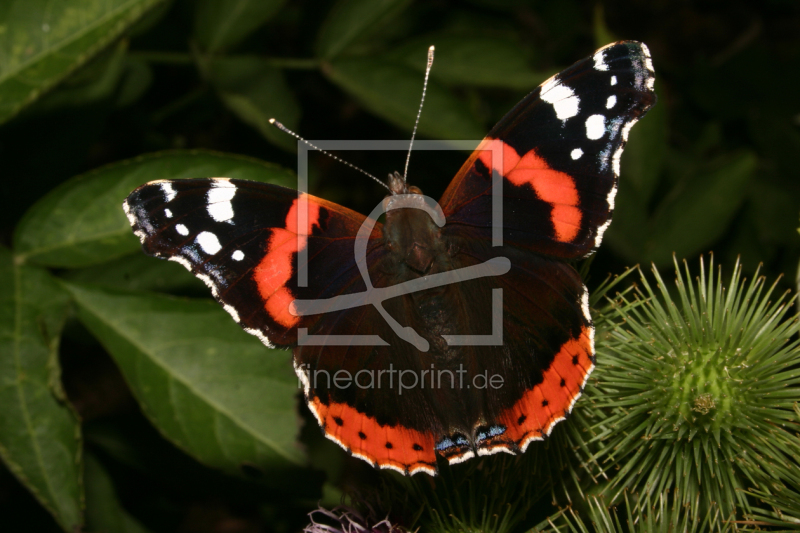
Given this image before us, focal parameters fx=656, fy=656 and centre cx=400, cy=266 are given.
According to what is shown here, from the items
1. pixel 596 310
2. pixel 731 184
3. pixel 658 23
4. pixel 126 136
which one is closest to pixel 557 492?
pixel 596 310

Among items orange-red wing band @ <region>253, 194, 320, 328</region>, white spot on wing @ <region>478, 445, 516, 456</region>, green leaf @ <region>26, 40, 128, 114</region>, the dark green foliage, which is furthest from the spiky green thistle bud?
green leaf @ <region>26, 40, 128, 114</region>

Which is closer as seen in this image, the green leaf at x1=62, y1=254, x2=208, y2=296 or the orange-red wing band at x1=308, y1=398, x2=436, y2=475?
the orange-red wing band at x1=308, y1=398, x2=436, y2=475

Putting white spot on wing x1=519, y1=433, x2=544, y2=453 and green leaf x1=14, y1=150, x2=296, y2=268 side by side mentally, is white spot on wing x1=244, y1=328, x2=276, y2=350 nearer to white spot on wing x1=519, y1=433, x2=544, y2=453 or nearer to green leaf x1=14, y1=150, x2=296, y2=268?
green leaf x1=14, y1=150, x2=296, y2=268

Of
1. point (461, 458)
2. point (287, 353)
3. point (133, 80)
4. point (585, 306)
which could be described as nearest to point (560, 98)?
point (585, 306)

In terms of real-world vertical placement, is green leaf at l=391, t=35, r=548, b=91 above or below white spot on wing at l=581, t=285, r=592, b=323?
above

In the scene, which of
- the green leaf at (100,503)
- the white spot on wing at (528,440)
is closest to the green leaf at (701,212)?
the white spot on wing at (528,440)

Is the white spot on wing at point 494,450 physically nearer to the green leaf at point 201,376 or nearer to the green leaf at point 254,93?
the green leaf at point 201,376

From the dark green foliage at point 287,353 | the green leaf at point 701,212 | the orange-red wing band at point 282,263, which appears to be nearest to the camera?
the dark green foliage at point 287,353
